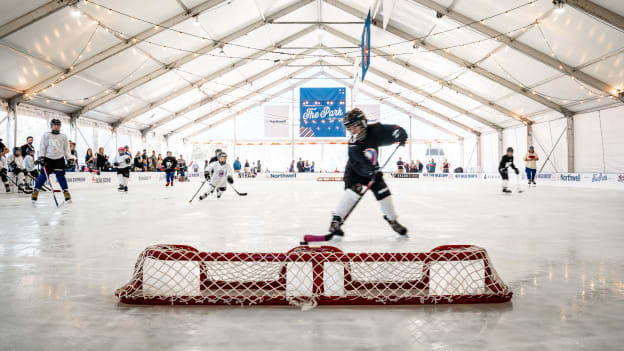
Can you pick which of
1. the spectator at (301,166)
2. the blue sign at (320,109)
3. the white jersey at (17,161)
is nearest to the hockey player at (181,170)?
the blue sign at (320,109)

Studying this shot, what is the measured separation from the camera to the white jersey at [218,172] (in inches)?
347

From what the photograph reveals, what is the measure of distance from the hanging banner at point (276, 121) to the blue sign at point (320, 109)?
20.7 feet

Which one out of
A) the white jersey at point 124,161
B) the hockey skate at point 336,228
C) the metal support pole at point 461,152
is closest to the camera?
the hockey skate at point 336,228

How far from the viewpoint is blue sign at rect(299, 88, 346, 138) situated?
2231 centimetres

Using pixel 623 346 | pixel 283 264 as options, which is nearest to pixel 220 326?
pixel 283 264

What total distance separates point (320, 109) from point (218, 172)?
567 inches

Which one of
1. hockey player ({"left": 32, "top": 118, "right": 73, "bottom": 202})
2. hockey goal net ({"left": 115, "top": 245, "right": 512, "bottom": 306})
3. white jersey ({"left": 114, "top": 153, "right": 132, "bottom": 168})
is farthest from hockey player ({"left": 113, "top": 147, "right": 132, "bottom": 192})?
hockey goal net ({"left": 115, "top": 245, "right": 512, "bottom": 306})

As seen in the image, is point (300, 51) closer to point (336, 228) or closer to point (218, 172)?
point (218, 172)

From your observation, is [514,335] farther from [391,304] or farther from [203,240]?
[203,240]

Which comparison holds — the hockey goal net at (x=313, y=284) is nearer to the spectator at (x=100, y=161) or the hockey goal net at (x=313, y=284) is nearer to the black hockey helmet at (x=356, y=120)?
the black hockey helmet at (x=356, y=120)

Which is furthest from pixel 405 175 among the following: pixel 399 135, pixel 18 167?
pixel 399 135

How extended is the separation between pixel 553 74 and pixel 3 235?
62.3 ft

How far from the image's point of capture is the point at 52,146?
7.48 metres

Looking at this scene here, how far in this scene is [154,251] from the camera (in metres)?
2.02
